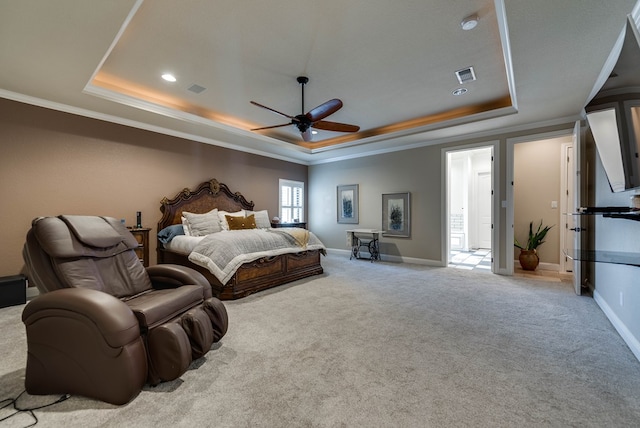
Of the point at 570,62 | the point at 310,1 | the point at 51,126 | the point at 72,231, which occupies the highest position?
the point at 310,1

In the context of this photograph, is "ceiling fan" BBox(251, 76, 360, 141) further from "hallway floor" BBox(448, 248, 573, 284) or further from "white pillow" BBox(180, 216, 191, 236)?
"hallway floor" BBox(448, 248, 573, 284)

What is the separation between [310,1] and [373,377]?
293cm

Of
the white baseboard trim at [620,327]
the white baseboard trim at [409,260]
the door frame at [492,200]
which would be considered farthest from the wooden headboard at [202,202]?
the white baseboard trim at [620,327]

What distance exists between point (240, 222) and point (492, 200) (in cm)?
475

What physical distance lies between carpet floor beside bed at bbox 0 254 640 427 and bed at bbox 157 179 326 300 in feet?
1.66

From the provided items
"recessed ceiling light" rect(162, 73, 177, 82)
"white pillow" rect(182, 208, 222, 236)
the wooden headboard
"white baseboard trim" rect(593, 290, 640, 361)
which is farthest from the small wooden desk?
"recessed ceiling light" rect(162, 73, 177, 82)

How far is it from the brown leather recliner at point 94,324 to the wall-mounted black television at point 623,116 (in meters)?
3.31

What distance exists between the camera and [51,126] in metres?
3.78

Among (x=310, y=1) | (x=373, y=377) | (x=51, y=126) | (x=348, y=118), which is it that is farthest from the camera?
(x=348, y=118)

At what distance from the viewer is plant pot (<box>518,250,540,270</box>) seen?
17.2 feet

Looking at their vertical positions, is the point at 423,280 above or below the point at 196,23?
below

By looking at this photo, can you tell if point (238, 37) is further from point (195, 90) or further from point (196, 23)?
point (195, 90)

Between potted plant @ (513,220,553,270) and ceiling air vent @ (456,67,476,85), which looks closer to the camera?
ceiling air vent @ (456,67,476,85)

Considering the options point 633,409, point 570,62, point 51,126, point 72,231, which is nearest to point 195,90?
point 51,126
